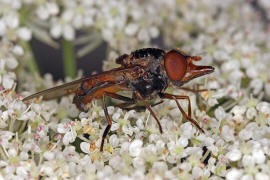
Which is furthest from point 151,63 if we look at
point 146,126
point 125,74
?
point 146,126

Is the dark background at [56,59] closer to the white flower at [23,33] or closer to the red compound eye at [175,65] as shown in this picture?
the white flower at [23,33]

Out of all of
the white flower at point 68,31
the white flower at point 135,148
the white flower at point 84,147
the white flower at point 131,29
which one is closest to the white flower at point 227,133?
the white flower at point 135,148

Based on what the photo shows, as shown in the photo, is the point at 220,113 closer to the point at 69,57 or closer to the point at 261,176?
the point at 261,176

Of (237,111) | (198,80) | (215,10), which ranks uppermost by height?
(215,10)

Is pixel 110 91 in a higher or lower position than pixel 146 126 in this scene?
higher

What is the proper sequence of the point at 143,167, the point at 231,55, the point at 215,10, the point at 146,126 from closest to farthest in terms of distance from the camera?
1. the point at 143,167
2. the point at 146,126
3. the point at 231,55
4. the point at 215,10

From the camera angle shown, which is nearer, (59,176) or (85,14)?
(59,176)

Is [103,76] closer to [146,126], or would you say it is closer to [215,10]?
[146,126]
